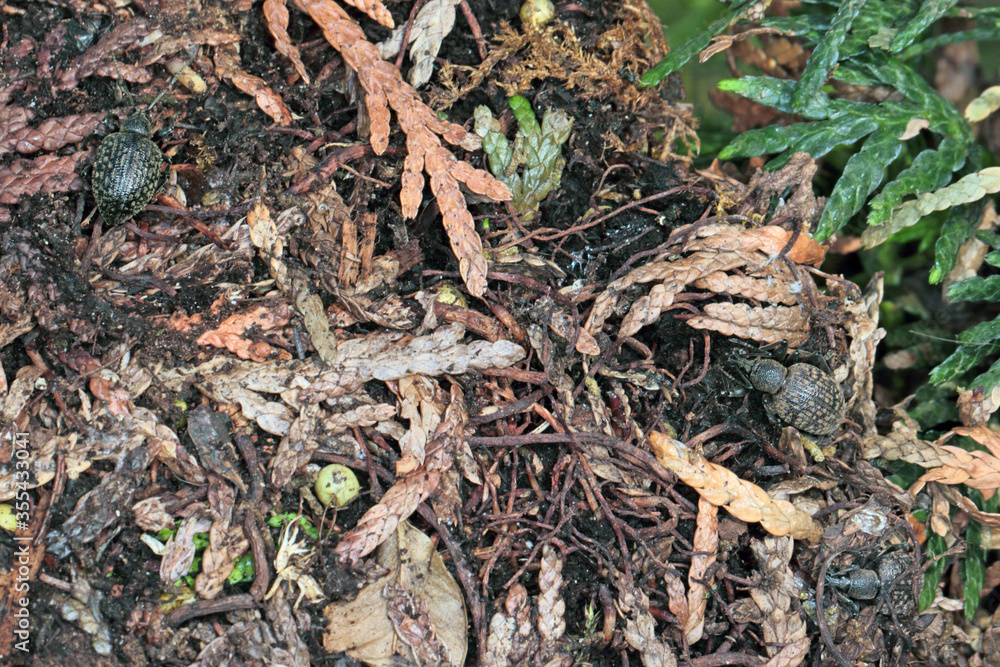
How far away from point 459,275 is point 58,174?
1.66 metres

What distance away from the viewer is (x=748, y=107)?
3.95 metres

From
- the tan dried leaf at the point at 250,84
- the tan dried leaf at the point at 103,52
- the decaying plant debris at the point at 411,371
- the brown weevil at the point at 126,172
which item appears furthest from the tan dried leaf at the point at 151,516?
the tan dried leaf at the point at 103,52

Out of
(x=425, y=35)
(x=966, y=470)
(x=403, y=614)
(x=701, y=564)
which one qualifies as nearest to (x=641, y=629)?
(x=701, y=564)

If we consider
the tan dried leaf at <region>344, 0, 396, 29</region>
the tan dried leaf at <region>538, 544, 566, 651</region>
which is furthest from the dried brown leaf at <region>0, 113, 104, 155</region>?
the tan dried leaf at <region>538, 544, 566, 651</region>

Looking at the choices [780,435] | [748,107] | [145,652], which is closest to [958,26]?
[748,107]

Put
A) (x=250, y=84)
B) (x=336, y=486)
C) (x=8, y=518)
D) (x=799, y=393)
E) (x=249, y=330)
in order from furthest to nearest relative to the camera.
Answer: (x=799, y=393) < (x=250, y=84) < (x=249, y=330) < (x=336, y=486) < (x=8, y=518)

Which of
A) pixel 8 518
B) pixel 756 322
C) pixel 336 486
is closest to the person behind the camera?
pixel 8 518

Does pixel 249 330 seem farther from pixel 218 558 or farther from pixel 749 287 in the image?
pixel 749 287

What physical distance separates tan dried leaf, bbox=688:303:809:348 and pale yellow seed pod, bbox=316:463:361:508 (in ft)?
5.33

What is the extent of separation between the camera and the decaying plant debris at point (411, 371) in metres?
2.43

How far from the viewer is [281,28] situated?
8.93ft

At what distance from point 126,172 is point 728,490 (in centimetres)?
275

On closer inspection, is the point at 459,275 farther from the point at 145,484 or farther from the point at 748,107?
the point at 748,107

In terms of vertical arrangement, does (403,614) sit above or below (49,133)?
below
